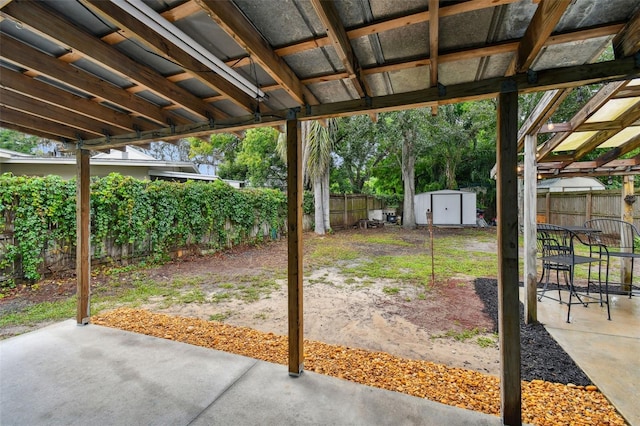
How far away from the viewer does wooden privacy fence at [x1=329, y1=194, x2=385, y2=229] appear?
41.1ft

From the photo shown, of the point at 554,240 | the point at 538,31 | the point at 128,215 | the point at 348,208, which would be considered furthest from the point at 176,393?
the point at 348,208

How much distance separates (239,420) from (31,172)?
10.4 metres

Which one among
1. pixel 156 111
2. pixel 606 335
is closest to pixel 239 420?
pixel 156 111

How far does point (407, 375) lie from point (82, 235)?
364cm

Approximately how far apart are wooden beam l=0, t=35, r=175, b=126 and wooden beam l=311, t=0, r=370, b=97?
1745 mm

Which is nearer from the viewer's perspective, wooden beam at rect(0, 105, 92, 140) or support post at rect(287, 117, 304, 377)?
support post at rect(287, 117, 304, 377)

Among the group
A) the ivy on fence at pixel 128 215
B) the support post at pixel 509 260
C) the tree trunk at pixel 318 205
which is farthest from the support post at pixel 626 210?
the ivy on fence at pixel 128 215

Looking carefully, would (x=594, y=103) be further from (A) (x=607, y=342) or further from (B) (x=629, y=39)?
(A) (x=607, y=342)

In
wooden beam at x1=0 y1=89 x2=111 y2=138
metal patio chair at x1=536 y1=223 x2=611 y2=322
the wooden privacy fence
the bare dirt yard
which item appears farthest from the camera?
the wooden privacy fence

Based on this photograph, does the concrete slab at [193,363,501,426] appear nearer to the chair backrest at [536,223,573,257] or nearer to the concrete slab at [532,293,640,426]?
the concrete slab at [532,293,640,426]

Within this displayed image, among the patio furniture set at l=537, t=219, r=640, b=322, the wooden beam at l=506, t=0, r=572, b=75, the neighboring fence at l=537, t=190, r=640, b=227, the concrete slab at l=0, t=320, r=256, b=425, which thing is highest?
the wooden beam at l=506, t=0, r=572, b=75

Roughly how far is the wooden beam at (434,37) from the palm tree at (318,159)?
768 cm

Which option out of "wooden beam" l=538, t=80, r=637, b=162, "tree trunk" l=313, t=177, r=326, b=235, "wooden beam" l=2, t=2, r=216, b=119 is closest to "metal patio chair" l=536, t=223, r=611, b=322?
"wooden beam" l=538, t=80, r=637, b=162

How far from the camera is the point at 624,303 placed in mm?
3756
